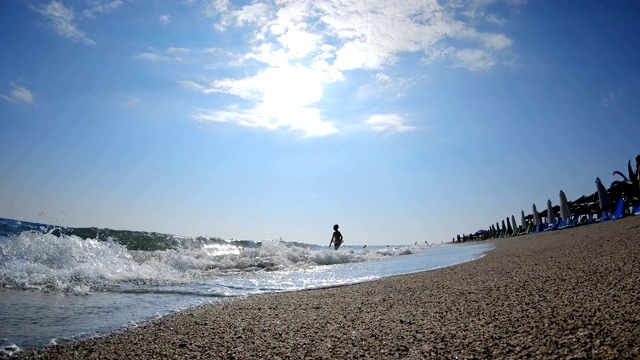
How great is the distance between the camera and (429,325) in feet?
10.3

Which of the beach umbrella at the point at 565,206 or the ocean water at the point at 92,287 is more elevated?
the beach umbrella at the point at 565,206

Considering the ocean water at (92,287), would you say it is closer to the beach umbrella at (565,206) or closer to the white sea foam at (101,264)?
the white sea foam at (101,264)

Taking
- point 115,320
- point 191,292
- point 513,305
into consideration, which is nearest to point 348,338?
point 513,305

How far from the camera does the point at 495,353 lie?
→ 7.45 ft

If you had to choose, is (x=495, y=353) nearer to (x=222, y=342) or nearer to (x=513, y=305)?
(x=513, y=305)

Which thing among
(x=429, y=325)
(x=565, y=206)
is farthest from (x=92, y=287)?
(x=565, y=206)

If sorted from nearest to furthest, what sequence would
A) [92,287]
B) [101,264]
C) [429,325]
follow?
[429,325], [92,287], [101,264]

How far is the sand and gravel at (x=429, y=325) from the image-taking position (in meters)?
2.37

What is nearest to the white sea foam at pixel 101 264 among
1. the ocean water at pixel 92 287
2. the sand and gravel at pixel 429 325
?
the ocean water at pixel 92 287

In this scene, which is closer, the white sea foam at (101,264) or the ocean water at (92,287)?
the ocean water at (92,287)

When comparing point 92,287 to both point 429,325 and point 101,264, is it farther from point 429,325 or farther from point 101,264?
point 429,325

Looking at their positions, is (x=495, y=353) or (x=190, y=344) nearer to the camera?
(x=495, y=353)

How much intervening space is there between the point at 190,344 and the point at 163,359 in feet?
1.17

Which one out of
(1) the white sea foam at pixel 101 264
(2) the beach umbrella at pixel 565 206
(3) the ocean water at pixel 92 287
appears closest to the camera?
(3) the ocean water at pixel 92 287
